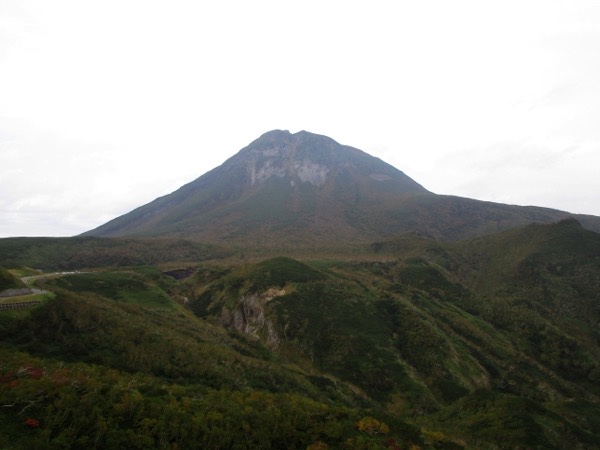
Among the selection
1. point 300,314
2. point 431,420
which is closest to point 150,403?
point 431,420

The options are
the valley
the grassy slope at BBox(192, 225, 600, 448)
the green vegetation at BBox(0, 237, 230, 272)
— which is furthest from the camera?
the green vegetation at BBox(0, 237, 230, 272)

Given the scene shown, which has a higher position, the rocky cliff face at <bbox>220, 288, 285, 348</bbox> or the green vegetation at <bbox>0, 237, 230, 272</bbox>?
the green vegetation at <bbox>0, 237, 230, 272</bbox>

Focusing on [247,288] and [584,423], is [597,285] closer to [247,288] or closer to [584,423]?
[584,423]

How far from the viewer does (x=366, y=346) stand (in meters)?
36.7

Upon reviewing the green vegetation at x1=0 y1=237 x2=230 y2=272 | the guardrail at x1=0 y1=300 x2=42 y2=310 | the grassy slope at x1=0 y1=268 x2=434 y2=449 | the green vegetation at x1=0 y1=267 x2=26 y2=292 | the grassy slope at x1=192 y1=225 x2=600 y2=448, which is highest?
the green vegetation at x1=0 y1=237 x2=230 y2=272

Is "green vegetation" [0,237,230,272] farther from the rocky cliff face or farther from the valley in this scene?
the rocky cliff face

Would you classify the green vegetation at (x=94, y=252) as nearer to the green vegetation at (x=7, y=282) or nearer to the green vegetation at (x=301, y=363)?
the green vegetation at (x=301, y=363)

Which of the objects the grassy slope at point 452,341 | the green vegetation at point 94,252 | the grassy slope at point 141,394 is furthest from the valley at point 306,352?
the green vegetation at point 94,252

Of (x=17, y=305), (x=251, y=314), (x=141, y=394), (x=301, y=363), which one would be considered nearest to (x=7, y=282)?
(x=17, y=305)

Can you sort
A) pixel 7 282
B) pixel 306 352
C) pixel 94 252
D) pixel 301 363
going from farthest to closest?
pixel 94 252, pixel 306 352, pixel 301 363, pixel 7 282

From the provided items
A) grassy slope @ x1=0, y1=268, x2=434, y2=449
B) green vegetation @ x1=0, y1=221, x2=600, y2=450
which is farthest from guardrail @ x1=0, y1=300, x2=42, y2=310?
grassy slope @ x1=0, y1=268, x2=434, y2=449

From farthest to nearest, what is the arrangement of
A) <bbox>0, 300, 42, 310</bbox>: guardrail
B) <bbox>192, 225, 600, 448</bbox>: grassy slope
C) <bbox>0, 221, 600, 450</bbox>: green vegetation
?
<bbox>192, 225, 600, 448</bbox>: grassy slope
<bbox>0, 300, 42, 310</bbox>: guardrail
<bbox>0, 221, 600, 450</bbox>: green vegetation

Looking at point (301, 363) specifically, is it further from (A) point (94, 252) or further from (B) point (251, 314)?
(A) point (94, 252)

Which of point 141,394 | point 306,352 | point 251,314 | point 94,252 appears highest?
point 94,252
